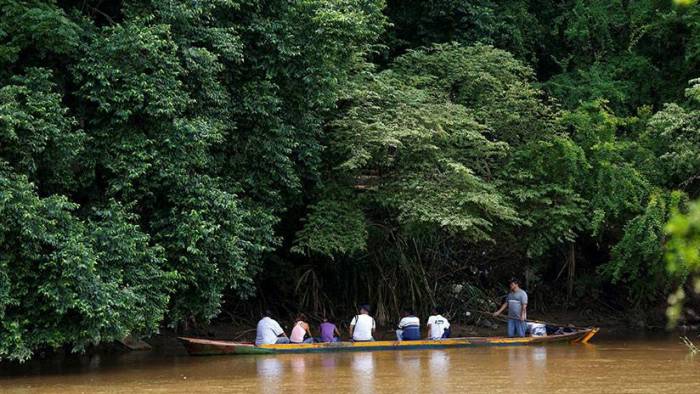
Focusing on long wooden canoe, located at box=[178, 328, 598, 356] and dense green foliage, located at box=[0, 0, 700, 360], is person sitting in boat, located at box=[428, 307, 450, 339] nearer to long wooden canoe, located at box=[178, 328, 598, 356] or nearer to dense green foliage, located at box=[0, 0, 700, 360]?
long wooden canoe, located at box=[178, 328, 598, 356]

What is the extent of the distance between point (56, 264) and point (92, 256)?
48cm

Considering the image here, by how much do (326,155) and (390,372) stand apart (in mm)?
6043

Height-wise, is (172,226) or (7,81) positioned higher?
(7,81)

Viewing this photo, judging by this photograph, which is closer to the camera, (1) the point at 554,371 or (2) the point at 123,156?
(1) the point at 554,371

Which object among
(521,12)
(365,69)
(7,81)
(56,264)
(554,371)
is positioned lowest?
(554,371)

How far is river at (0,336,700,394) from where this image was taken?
11.2 meters

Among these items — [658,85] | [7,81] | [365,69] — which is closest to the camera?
[7,81]

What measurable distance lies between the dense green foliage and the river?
3.01 ft

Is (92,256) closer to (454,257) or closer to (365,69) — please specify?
(365,69)

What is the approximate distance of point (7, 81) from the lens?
1375cm

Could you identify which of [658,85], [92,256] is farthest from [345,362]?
[658,85]

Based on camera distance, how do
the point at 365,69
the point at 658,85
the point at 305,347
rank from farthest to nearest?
the point at 658,85 → the point at 365,69 → the point at 305,347

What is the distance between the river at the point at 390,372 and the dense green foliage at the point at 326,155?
916mm

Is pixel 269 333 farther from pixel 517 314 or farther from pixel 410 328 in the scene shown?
pixel 517 314
